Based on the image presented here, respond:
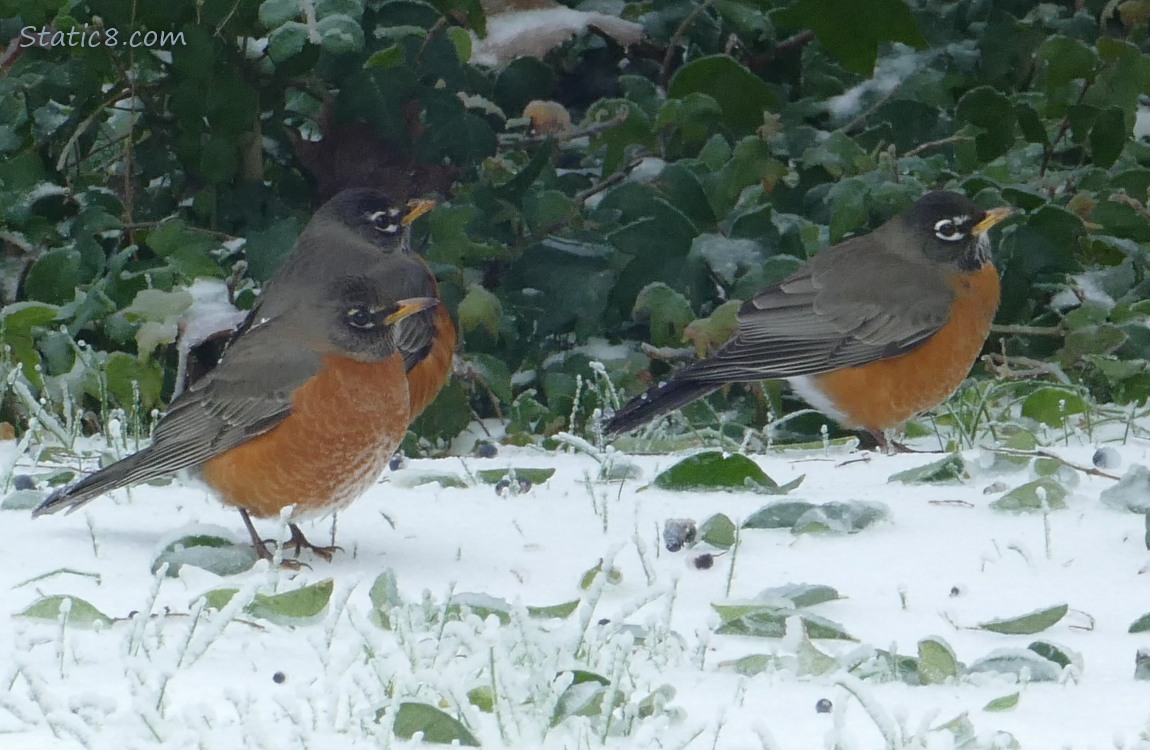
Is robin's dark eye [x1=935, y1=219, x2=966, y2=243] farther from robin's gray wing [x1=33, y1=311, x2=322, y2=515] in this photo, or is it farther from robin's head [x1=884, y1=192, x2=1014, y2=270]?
robin's gray wing [x1=33, y1=311, x2=322, y2=515]

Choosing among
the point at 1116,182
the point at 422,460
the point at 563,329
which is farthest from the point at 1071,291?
the point at 422,460

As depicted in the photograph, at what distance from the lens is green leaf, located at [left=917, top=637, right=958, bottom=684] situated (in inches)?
104

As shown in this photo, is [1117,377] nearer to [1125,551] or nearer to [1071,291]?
[1071,291]

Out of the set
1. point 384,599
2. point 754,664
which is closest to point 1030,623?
point 754,664

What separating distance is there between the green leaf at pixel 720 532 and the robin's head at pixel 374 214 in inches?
85.8

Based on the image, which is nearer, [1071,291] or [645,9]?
[1071,291]

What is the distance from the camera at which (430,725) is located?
7.56 feet

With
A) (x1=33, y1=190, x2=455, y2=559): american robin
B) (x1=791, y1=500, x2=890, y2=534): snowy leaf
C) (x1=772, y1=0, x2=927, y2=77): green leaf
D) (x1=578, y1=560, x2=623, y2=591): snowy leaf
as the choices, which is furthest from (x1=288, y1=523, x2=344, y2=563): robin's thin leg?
(x1=772, y1=0, x2=927, y2=77): green leaf

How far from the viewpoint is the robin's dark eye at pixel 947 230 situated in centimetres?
536

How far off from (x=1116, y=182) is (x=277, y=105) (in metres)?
2.84

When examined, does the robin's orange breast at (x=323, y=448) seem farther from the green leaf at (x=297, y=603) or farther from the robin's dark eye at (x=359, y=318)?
the green leaf at (x=297, y=603)

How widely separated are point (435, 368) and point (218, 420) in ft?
5.04

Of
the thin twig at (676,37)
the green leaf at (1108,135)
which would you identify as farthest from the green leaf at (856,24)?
the green leaf at (1108,135)

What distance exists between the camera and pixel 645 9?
6453 millimetres
